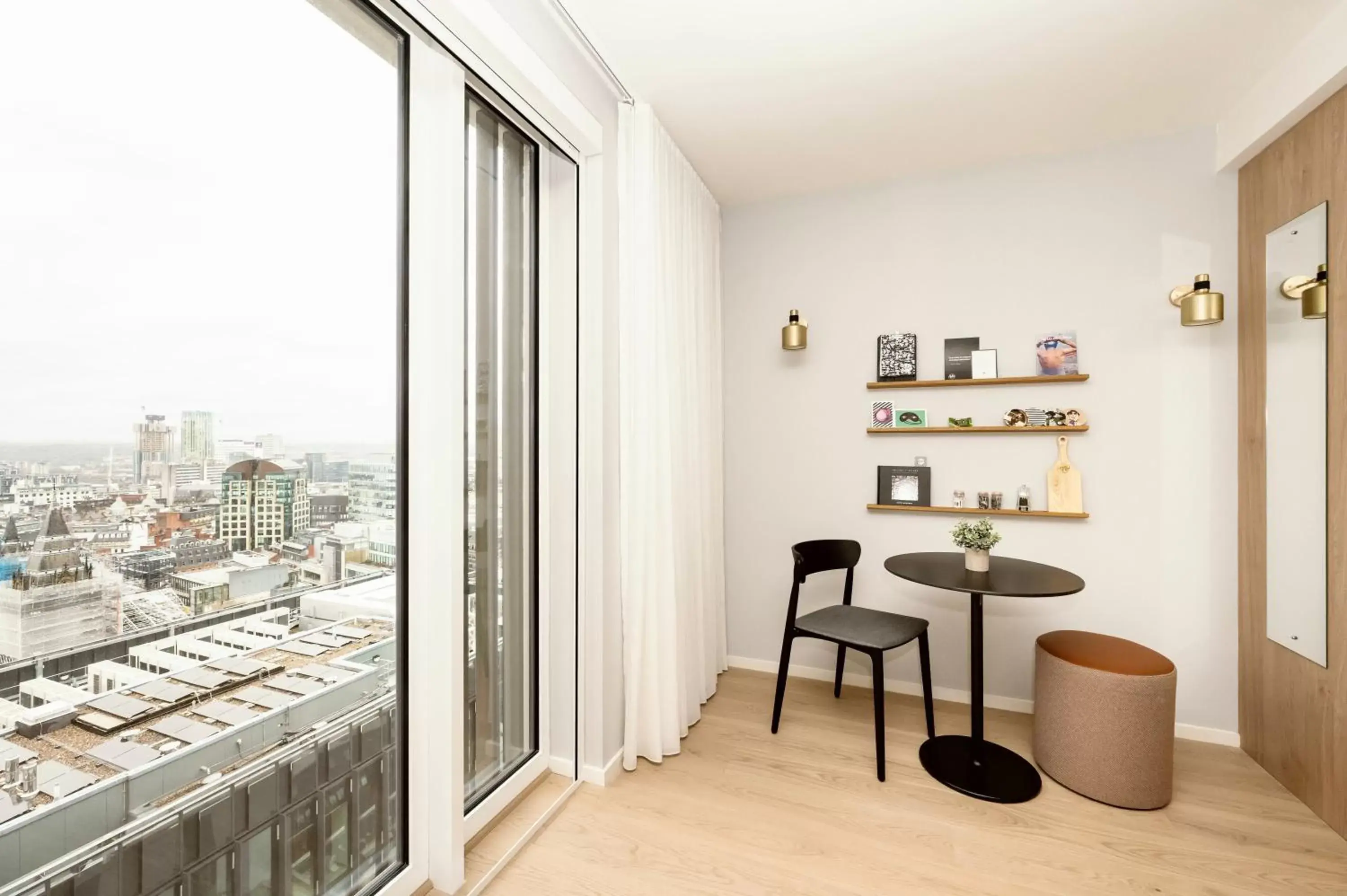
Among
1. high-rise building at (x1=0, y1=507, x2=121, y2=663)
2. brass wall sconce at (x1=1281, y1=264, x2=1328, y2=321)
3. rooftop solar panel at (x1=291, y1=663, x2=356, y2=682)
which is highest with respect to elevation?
brass wall sconce at (x1=1281, y1=264, x2=1328, y2=321)

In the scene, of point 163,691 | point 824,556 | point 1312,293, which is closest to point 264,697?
point 163,691

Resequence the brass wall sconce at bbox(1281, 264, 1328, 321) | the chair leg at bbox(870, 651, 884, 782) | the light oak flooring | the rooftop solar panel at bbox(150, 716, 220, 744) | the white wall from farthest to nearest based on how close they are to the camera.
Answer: the white wall
the chair leg at bbox(870, 651, 884, 782)
the brass wall sconce at bbox(1281, 264, 1328, 321)
the light oak flooring
the rooftop solar panel at bbox(150, 716, 220, 744)

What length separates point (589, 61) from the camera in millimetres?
2156

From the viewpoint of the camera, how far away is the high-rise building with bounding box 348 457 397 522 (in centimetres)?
156

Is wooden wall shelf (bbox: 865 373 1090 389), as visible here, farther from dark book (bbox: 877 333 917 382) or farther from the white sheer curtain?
the white sheer curtain

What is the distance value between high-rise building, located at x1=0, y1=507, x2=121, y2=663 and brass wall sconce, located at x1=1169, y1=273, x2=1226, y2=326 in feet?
11.2

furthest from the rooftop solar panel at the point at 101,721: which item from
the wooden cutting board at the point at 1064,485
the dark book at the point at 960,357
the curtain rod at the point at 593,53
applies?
the wooden cutting board at the point at 1064,485

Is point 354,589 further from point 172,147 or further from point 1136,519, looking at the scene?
point 1136,519

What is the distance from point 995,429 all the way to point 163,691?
313 cm

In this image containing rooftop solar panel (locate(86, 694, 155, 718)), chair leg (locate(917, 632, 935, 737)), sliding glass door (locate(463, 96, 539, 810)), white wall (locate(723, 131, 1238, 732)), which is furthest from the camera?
white wall (locate(723, 131, 1238, 732))

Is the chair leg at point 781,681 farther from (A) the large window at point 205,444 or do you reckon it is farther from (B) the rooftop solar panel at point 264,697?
(B) the rooftop solar panel at point 264,697

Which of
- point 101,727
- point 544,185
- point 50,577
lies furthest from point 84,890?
point 544,185

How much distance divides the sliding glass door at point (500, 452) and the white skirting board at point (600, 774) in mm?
220

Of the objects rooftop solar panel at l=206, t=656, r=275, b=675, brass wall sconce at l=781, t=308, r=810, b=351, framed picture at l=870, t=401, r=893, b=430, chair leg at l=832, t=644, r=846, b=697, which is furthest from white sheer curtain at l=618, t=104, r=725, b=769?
rooftop solar panel at l=206, t=656, r=275, b=675
